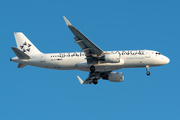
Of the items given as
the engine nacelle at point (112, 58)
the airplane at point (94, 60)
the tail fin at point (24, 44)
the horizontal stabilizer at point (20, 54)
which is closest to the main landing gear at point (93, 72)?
the airplane at point (94, 60)

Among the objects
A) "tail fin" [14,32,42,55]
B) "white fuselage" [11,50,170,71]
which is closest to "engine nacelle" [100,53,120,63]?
"white fuselage" [11,50,170,71]

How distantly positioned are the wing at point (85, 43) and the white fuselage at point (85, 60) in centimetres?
304

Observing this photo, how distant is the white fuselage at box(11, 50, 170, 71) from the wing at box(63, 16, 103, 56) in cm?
304

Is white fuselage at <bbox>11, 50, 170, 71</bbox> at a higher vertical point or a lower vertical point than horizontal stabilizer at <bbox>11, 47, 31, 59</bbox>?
lower

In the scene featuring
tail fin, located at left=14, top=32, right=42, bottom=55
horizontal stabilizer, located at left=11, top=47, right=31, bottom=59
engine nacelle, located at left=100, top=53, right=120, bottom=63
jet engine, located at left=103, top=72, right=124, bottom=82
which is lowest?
jet engine, located at left=103, top=72, right=124, bottom=82

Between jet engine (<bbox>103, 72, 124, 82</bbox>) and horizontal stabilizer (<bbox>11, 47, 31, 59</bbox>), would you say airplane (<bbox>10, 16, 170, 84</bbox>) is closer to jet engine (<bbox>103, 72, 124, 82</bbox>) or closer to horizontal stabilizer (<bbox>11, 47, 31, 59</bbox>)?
horizontal stabilizer (<bbox>11, 47, 31, 59</bbox>)

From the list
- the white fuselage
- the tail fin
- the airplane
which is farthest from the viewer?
the tail fin

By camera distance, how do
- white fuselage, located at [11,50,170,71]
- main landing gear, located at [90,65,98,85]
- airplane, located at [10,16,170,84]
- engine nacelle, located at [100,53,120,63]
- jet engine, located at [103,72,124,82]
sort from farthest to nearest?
jet engine, located at [103,72,124,82] < main landing gear, located at [90,65,98,85] < white fuselage, located at [11,50,170,71] < airplane, located at [10,16,170,84] < engine nacelle, located at [100,53,120,63]

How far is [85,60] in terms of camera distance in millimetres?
59938

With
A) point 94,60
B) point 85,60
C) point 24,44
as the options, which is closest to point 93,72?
point 85,60

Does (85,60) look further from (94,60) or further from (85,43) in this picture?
(85,43)

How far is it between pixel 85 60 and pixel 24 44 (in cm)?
1409

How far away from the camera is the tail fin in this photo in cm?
6425

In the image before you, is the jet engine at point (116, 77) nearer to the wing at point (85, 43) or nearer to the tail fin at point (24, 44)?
the wing at point (85, 43)
